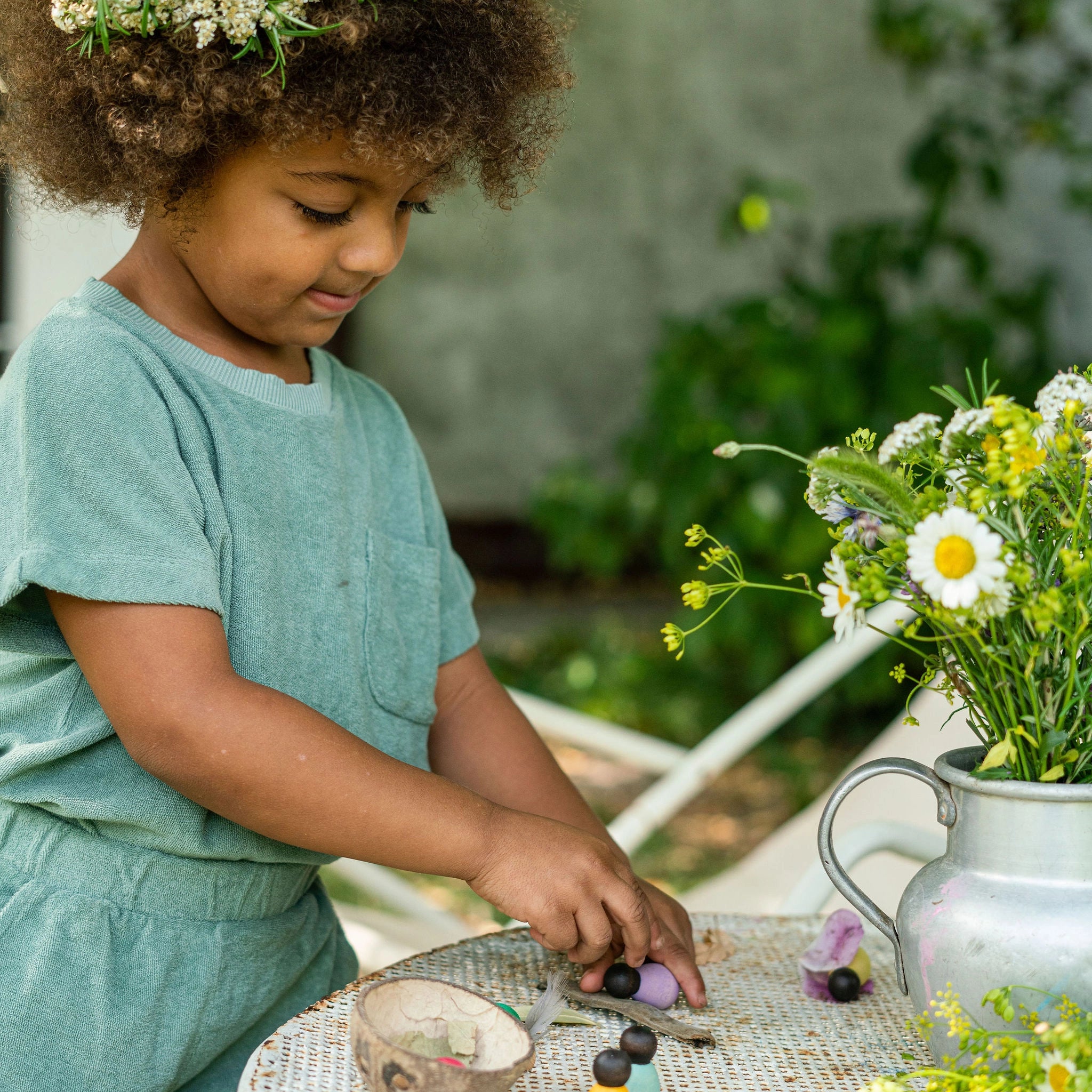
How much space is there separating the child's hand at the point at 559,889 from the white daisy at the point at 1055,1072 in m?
0.31

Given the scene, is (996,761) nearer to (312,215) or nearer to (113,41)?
(312,215)

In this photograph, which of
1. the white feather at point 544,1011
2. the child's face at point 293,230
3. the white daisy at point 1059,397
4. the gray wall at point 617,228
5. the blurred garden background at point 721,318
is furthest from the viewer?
the gray wall at point 617,228

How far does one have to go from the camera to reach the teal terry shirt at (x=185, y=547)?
2.67 feet

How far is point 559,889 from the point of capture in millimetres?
829

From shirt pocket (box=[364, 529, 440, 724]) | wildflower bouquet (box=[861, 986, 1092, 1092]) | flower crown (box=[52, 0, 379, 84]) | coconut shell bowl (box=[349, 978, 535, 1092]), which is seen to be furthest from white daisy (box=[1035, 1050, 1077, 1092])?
flower crown (box=[52, 0, 379, 84])

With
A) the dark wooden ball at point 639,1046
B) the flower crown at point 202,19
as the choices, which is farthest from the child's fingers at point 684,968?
the flower crown at point 202,19

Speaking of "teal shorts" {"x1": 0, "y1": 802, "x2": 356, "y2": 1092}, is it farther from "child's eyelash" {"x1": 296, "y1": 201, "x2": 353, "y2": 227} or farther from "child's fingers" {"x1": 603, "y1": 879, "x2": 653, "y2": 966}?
"child's eyelash" {"x1": 296, "y1": 201, "x2": 353, "y2": 227}

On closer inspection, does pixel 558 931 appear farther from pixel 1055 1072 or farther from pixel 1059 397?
pixel 1059 397

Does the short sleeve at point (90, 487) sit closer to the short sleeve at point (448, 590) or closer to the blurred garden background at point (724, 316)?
the short sleeve at point (448, 590)

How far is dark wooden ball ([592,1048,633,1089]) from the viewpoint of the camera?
0.69 meters

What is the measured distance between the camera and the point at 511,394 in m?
4.88

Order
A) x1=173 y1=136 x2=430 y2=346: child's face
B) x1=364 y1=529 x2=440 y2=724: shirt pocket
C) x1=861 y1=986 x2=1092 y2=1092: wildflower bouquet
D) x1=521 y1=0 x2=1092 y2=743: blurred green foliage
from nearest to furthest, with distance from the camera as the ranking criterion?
x1=861 y1=986 x2=1092 y2=1092: wildflower bouquet, x1=173 y1=136 x2=430 y2=346: child's face, x1=364 y1=529 x2=440 y2=724: shirt pocket, x1=521 y1=0 x2=1092 y2=743: blurred green foliage

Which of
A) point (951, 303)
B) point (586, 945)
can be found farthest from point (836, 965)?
point (951, 303)

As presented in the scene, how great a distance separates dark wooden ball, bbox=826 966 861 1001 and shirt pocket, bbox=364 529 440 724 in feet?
1.26
